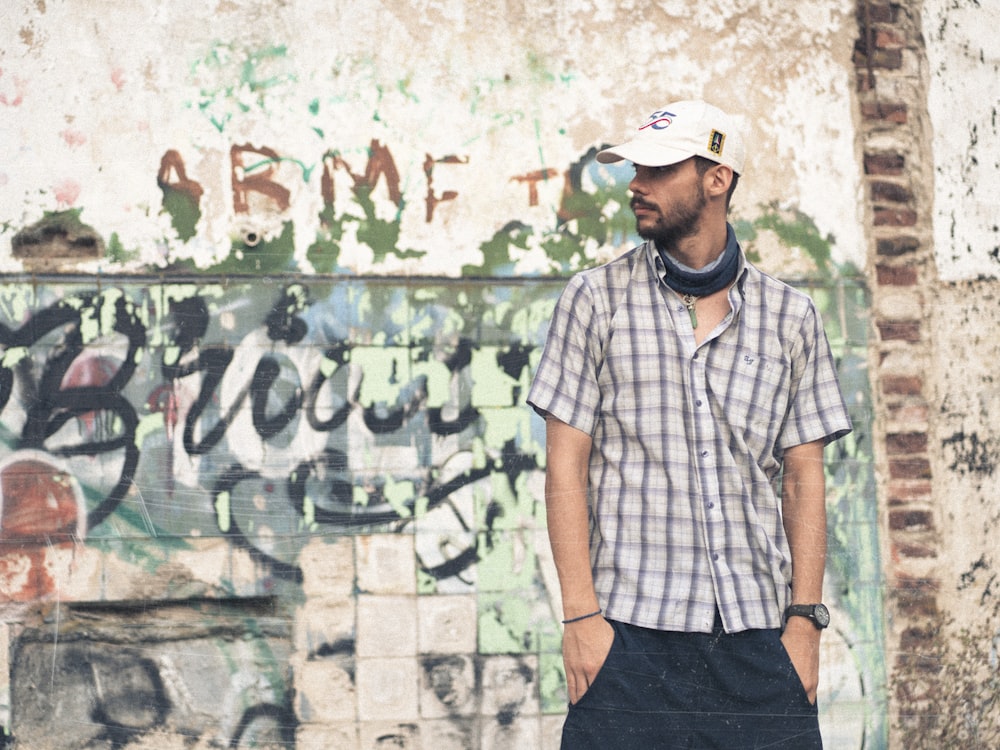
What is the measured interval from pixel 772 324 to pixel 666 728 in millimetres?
916

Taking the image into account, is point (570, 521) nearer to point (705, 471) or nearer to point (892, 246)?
point (705, 471)

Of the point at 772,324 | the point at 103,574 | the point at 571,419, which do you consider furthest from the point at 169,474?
the point at 772,324

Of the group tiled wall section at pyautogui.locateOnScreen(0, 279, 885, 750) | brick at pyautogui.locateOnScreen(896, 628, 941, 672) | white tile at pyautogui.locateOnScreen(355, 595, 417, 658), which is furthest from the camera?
brick at pyautogui.locateOnScreen(896, 628, 941, 672)

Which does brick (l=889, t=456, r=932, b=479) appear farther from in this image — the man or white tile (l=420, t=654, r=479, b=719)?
the man

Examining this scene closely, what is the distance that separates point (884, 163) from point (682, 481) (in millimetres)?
2504

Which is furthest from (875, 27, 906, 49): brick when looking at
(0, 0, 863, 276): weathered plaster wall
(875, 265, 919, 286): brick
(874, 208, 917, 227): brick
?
(875, 265, 919, 286): brick

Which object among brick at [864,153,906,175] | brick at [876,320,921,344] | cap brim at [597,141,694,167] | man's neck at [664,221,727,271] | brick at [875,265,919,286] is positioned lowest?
brick at [876,320,921,344]

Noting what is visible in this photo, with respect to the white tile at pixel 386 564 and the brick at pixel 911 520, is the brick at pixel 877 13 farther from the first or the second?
the white tile at pixel 386 564

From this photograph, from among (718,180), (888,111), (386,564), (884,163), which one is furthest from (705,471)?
(888,111)

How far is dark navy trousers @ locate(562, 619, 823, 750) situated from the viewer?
7.43ft

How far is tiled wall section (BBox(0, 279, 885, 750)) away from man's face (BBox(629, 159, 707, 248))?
1740 mm

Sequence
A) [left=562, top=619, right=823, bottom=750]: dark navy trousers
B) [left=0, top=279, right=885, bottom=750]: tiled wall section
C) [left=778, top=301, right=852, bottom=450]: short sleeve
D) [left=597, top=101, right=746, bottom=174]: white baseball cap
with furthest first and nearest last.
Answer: [left=0, top=279, right=885, bottom=750]: tiled wall section
[left=778, top=301, right=852, bottom=450]: short sleeve
[left=597, top=101, right=746, bottom=174]: white baseball cap
[left=562, top=619, right=823, bottom=750]: dark navy trousers

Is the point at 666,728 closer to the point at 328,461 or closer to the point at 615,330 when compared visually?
the point at 615,330

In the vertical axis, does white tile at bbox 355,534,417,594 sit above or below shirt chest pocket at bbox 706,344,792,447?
below
